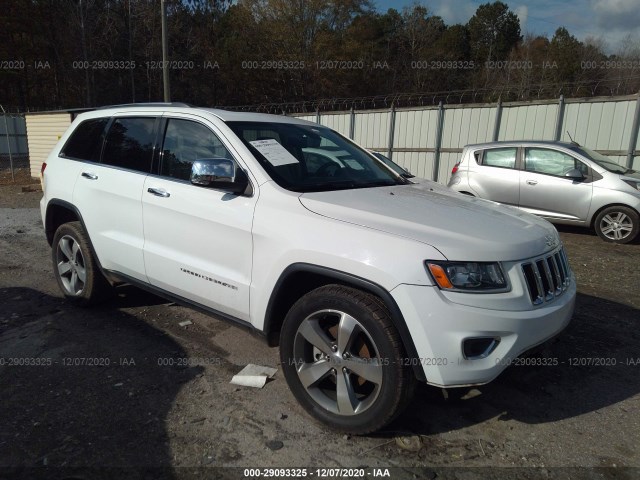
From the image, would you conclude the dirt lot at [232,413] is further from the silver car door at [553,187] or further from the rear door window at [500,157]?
the rear door window at [500,157]

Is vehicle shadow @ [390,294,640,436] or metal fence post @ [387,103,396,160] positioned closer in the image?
vehicle shadow @ [390,294,640,436]

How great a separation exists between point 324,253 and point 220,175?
84 cm

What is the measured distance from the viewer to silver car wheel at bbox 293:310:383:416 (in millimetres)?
2504

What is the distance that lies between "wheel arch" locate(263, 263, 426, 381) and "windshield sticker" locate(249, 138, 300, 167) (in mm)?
786

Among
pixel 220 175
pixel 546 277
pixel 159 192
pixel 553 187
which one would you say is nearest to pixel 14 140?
pixel 553 187

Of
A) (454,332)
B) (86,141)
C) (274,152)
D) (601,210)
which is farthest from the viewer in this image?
(601,210)

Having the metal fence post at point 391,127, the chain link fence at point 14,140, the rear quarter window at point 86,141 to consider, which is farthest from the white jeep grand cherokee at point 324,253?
the chain link fence at point 14,140

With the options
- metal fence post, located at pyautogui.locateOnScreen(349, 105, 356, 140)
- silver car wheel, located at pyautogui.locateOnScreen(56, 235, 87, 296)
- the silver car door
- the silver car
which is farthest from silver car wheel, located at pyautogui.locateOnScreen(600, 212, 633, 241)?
metal fence post, located at pyautogui.locateOnScreen(349, 105, 356, 140)

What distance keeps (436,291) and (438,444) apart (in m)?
0.93

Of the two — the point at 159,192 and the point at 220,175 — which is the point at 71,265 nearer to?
the point at 159,192

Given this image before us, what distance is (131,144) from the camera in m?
3.92

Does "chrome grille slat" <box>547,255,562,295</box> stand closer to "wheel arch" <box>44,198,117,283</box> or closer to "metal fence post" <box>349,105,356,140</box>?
"wheel arch" <box>44,198,117,283</box>

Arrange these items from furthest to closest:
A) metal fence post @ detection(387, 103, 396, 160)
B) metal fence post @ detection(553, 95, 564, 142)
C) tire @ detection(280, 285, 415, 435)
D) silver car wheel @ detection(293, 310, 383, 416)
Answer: metal fence post @ detection(387, 103, 396, 160) < metal fence post @ detection(553, 95, 564, 142) < silver car wheel @ detection(293, 310, 383, 416) < tire @ detection(280, 285, 415, 435)

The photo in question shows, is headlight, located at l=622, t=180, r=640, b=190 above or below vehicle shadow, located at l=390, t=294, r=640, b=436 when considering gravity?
above
